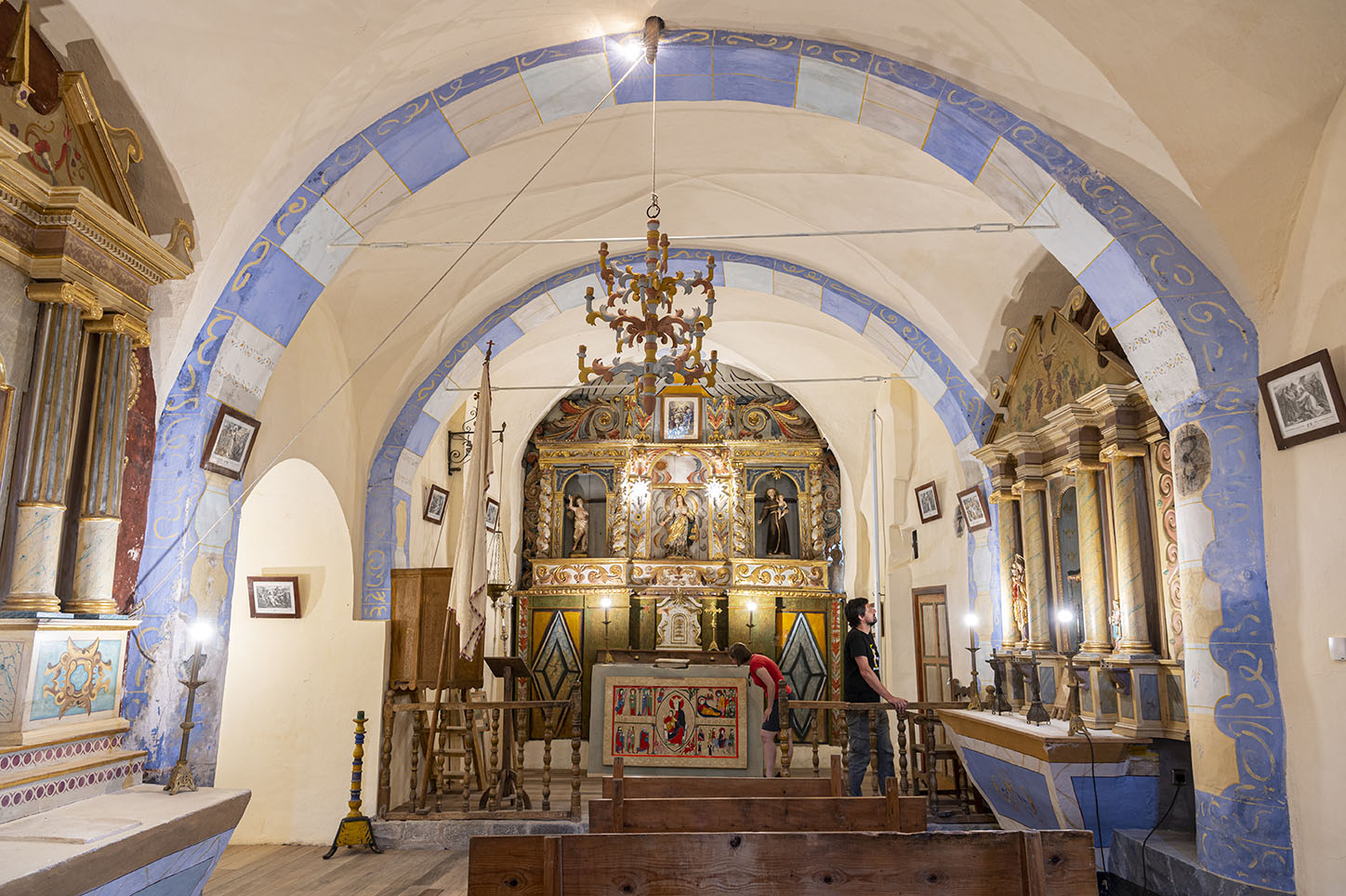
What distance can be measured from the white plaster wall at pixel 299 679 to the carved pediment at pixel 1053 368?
4937 mm

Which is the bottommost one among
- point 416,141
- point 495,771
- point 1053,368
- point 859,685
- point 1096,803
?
point 495,771

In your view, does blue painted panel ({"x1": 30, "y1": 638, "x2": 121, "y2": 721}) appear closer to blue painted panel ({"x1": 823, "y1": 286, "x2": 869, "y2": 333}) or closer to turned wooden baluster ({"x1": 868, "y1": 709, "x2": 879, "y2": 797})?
turned wooden baluster ({"x1": 868, "y1": 709, "x2": 879, "y2": 797})

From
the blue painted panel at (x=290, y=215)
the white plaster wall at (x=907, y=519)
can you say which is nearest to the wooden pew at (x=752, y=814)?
the blue painted panel at (x=290, y=215)

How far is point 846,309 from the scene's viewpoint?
8.12m

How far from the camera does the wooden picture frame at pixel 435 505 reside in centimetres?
858

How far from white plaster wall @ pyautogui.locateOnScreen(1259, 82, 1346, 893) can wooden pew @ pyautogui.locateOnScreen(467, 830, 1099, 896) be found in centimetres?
200

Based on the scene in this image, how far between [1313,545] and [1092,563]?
1880 millimetres

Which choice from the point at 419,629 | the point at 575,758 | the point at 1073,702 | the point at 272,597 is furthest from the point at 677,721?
the point at 1073,702

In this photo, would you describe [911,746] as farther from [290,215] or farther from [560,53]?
[290,215]

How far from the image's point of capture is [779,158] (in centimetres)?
654

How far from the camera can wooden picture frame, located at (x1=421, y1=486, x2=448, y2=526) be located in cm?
858

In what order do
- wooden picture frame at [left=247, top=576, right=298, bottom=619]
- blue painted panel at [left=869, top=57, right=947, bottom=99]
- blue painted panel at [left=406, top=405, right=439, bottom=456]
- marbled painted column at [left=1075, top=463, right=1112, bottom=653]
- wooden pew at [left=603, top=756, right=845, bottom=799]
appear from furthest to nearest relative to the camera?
blue painted panel at [left=406, top=405, right=439, bottom=456] → wooden picture frame at [left=247, top=576, right=298, bottom=619] → marbled painted column at [left=1075, top=463, right=1112, bottom=653] → blue painted panel at [left=869, top=57, right=947, bottom=99] → wooden pew at [left=603, top=756, right=845, bottom=799]

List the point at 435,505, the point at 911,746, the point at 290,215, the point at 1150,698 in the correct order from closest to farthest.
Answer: the point at 290,215 → the point at 1150,698 → the point at 911,746 → the point at 435,505

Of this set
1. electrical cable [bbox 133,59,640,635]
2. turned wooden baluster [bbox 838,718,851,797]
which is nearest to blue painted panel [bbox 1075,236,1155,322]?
electrical cable [bbox 133,59,640,635]
